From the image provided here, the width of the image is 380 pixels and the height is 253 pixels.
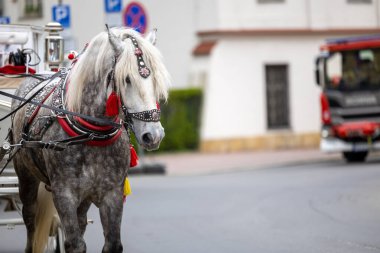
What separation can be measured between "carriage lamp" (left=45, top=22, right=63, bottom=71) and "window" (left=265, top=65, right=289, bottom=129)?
21.2 m

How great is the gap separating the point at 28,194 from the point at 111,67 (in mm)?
2211

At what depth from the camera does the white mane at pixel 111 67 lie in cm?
771

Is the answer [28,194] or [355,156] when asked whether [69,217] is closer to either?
[28,194]

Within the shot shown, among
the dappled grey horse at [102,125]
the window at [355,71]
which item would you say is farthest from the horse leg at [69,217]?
the window at [355,71]

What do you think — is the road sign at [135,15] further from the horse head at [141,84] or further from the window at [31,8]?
the horse head at [141,84]

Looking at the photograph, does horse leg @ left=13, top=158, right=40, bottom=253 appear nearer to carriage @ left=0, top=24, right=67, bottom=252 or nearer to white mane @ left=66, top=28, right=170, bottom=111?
carriage @ left=0, top=24, right=67, bottom=252

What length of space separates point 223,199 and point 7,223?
712 cm

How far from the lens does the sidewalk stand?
2466cm

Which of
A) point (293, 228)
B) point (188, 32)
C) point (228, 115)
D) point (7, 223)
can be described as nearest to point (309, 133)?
point (228, 115)

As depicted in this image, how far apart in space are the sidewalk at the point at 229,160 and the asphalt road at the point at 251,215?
245 cm

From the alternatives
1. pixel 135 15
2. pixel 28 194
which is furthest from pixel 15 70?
pixel 135 15

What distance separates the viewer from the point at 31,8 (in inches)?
1353

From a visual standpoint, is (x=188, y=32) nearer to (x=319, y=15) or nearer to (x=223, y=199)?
(x=319, y=15)

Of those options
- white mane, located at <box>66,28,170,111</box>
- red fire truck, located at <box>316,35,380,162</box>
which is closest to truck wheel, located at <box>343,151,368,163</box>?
red fire truck, located at <box>316,35,380,162</box>
